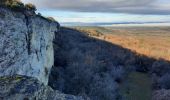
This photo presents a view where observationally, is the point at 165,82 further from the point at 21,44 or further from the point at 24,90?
the point at 24,90

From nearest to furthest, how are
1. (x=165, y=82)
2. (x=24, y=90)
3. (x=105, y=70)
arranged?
(x=24, y=90), (x=165, y=82), (x=105, y=70)

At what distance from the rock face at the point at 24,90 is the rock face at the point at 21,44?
11307mm

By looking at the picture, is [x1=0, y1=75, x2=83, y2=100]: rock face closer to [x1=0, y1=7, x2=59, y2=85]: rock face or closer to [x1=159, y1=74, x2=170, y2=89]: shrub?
[x1=0, y1=7, x2=59, y2=85]: rock face

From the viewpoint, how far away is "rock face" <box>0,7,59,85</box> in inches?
660

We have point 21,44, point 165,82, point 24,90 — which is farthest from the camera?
point 165,82

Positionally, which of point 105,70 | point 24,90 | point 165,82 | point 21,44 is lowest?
point 165,82

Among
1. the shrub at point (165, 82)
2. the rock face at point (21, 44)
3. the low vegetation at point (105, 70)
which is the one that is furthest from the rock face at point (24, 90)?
the shrub at point (165, 82)

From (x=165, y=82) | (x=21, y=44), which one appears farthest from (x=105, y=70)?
(x=21, y=44)

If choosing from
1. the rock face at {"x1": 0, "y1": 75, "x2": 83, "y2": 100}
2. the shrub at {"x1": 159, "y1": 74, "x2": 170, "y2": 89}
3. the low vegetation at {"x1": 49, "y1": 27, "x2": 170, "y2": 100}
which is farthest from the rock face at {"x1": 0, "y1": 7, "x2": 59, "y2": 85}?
the shrub at {"x1": 159, "y1": 74, "x2": 170, "y2": 89}

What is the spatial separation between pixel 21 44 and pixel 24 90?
15.0m

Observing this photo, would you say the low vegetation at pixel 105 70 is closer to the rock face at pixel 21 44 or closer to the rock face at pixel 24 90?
the rock face at pixel 21 44

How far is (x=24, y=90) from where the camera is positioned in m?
3.84

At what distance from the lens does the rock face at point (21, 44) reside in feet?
55.0

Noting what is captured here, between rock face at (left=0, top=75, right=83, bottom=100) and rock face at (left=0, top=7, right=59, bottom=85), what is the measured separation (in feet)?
37.1
